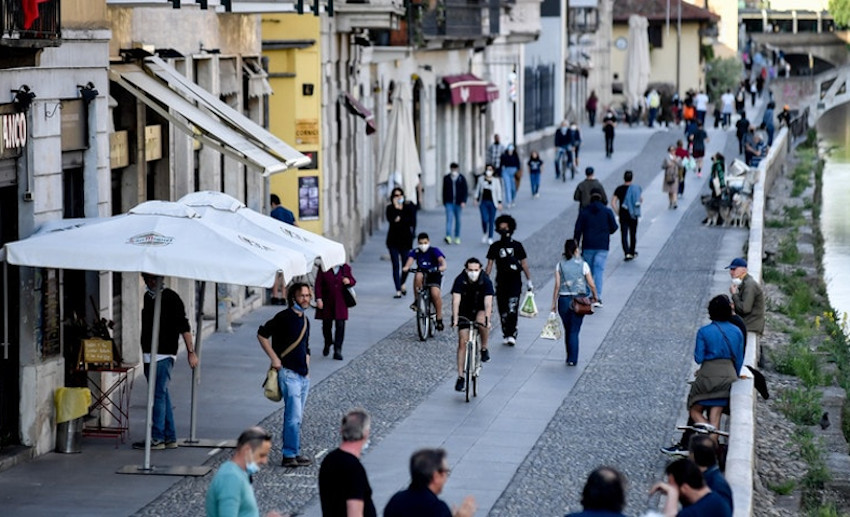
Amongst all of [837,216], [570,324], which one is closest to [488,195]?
[570,324]

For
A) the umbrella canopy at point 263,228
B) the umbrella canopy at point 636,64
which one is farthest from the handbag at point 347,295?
the umbrella canopy at point 636,64

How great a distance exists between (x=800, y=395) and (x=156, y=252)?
8.13 metres

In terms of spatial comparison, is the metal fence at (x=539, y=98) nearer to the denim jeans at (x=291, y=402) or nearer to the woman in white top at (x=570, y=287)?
the woman in white top at (x=570, y=287)

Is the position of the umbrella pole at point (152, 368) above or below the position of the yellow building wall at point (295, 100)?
below

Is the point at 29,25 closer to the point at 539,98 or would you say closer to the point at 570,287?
the point at 570,287

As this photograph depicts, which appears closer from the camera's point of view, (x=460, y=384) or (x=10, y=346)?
(x=10, y=346)

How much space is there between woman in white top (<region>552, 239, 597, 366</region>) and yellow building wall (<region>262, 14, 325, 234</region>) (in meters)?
9.04

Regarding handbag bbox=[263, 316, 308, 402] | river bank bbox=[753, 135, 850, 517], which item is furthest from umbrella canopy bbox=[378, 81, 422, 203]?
handbag bbox=[263, 316, 308, 402]

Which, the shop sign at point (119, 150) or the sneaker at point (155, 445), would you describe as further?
the shop sign at point (119, 150)

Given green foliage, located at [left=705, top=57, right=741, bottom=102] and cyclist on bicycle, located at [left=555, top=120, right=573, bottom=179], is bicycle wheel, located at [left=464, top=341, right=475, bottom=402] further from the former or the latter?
green foliage, located at [left=705, top=57, right=741, bottom=102]

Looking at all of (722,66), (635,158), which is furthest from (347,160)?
(722,66)

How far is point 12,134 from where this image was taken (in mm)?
16828

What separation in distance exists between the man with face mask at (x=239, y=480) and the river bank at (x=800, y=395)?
19.7ft

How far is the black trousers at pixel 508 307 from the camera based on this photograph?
23797 millimetres
